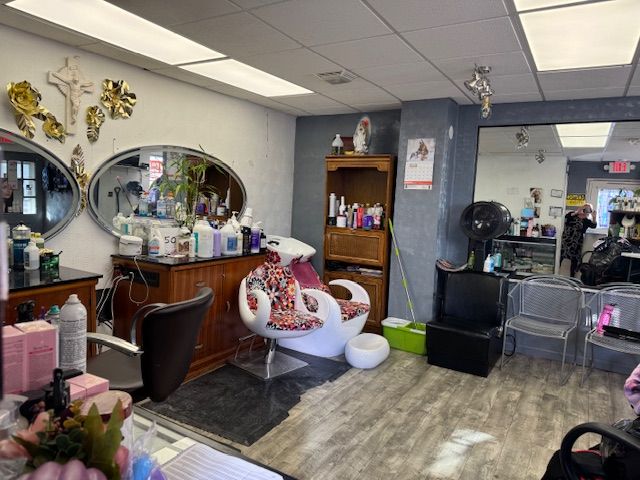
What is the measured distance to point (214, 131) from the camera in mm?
4352

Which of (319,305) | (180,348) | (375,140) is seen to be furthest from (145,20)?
(375,140)

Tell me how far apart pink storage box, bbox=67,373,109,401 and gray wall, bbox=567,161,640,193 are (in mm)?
4588

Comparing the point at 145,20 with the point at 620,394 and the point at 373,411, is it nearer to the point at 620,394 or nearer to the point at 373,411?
the point at 373,411

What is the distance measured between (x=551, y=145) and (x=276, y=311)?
3244 millimetres

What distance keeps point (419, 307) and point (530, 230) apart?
1.41 meters

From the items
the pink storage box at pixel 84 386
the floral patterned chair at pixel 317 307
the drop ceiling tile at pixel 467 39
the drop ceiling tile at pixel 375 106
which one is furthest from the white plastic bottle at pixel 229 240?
the pink storage box at pixel 84 386

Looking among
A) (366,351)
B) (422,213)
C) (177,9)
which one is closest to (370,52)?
(177,9)

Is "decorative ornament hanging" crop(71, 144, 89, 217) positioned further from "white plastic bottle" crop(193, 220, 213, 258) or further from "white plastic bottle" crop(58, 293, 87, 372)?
"white plastic bottle" crop(58, 293, 87, 372)

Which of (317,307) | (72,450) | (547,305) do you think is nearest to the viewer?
(72,450)

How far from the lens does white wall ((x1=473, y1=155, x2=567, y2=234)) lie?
457 centimetres

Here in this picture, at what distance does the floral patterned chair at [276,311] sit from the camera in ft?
11.3

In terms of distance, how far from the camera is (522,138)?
4480 millimetres

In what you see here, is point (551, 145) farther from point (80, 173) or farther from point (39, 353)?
point (39, 353)

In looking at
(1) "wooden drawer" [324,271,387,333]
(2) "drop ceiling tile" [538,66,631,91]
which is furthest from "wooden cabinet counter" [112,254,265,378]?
(2) "drop ceiling tile" [538,66,631,91]
